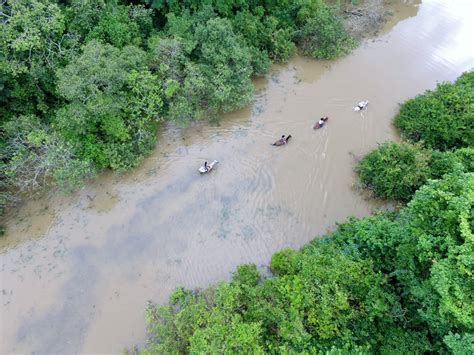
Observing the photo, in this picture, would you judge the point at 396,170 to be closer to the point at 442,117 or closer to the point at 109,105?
the point at 442,117

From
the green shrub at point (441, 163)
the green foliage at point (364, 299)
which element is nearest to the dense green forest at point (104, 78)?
the green foliage at point (364, 299)

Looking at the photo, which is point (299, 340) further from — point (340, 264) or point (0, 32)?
point (0, 32)

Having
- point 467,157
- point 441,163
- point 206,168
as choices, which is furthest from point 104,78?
point 467,157

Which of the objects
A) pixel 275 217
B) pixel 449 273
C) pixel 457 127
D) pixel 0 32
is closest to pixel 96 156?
pixel 0 32

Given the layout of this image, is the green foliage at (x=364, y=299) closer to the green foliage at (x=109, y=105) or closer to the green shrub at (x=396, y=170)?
the green shrub at (x=396, y=170)

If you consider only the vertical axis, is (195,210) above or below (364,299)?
below

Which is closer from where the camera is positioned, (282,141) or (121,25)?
(121,25)

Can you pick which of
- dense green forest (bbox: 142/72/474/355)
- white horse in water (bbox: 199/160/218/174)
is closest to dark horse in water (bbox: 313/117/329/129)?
white horse in water (bbox: 199/160/218/174)
